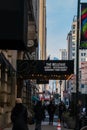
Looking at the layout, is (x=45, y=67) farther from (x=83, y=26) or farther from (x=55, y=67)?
(x=83, y=26)

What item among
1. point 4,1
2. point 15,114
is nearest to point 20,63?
point 15,114

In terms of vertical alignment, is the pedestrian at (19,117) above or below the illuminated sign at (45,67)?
below

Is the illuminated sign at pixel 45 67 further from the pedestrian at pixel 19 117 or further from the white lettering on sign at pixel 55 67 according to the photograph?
the pedestrian at pixel 19 117

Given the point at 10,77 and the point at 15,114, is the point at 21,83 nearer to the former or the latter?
the point at 10,77

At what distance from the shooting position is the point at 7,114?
1234 inches

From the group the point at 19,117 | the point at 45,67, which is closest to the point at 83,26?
the point at 19,117

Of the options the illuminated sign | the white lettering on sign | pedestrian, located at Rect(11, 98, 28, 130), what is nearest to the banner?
pedestrian, located at Rect(11, 98, 28, 130)

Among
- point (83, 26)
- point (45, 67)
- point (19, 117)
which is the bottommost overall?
point (19, 117)

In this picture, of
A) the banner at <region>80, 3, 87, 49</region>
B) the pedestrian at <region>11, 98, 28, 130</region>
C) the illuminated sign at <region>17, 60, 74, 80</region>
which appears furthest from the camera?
the illuminated sign at <region>17, 60, 74, 80</region>

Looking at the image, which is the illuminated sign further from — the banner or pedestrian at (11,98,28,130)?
pedestrian at (11,98,28,130)

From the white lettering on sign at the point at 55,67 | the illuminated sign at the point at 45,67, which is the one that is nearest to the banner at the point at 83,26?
the illuminated sign at the point at 45,67

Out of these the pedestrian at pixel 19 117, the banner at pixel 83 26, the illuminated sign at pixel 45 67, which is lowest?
the pedestrian at pixel 19 117

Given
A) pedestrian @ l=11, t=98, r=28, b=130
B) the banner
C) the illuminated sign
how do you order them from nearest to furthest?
1. pedestrian @ l=11, t=98, r=28, b=130
2. the banner
3. the illuminated sign

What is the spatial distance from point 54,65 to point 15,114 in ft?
77.3
